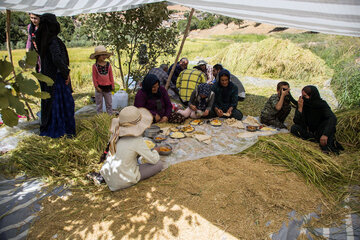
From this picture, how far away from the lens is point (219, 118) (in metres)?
4.52

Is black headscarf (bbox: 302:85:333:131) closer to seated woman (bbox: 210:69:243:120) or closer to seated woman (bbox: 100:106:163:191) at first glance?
seated woman (bbox: 210:69:243:120)

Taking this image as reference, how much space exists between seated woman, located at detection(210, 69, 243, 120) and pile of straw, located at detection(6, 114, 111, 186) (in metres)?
2.24

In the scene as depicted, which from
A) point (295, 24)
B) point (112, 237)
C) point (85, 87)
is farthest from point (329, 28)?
point (85, 87)

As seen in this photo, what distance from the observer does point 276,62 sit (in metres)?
8.52

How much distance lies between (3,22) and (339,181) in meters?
21.2

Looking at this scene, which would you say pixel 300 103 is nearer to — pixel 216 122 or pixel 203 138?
pixel 216 122

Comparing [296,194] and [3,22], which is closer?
[296,194]

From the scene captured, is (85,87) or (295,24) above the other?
(295,24)

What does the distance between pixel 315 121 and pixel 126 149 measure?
9.86 feet

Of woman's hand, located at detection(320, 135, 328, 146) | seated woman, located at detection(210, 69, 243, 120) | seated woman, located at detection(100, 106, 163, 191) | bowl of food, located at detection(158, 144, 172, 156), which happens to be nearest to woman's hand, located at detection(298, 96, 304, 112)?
woman's hand, located at detection(320, 135, 328, 146)

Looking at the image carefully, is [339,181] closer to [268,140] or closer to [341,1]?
[268,140]

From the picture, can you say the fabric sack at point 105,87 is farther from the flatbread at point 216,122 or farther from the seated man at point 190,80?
the flatbread at point 216,122

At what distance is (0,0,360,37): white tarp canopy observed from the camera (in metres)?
2.30

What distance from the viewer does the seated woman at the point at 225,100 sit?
447cm
